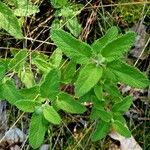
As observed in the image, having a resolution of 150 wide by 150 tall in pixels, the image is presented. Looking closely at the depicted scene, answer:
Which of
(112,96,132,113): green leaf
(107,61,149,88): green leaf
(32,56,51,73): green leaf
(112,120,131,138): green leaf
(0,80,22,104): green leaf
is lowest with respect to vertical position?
(112,120,131,138): green leaf

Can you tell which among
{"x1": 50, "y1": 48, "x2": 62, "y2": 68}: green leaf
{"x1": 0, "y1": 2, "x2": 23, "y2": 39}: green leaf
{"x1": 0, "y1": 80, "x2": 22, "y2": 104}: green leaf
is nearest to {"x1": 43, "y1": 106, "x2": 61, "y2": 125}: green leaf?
{"x1": 0, "y1": 80, "x2": 22, "y2": 104}: green leaf

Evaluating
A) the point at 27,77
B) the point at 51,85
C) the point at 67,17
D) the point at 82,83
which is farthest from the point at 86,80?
the point at 67,17

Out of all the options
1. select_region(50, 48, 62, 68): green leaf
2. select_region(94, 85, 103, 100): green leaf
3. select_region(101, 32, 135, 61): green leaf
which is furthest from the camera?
select_region(50, 48, 62, 68): green leaf

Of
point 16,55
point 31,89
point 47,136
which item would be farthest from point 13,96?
point 47,136

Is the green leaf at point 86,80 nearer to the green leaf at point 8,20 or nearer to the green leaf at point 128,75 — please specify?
the green leaf at point 128,75

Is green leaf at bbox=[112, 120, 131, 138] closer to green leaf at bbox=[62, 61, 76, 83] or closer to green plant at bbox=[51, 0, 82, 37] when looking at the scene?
green leaf at bbox=[62, 61, 76, 83]

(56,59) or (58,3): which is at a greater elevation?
(58,3)

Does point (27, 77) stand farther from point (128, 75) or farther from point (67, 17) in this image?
point (128, 75)
